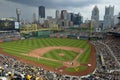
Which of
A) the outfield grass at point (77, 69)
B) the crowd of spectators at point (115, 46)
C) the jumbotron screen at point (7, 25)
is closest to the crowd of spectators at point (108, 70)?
the outfield grass at point (77, 69)

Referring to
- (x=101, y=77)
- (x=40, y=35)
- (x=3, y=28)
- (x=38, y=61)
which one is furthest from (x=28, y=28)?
(x=101, y=77)

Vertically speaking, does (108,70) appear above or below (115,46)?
below

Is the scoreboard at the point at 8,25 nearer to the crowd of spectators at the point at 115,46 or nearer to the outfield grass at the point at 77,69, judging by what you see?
the crowd of spectators at the point at 115,46

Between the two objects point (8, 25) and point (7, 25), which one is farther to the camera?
point (8, 25)

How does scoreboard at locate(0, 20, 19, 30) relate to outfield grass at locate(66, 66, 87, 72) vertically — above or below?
above

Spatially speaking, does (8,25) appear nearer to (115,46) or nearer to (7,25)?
(7,25)

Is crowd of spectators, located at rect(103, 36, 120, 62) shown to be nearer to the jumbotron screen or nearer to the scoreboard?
the scoreboard

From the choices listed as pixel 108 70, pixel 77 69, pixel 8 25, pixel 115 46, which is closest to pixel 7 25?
pixel 8 25

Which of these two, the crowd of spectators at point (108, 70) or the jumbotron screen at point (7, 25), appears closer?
the crowd of spectators at point (108, 70)

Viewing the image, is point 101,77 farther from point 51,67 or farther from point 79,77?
point 51,67

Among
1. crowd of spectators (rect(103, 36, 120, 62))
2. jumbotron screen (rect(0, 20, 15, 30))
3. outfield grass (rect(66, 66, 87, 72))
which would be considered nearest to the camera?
outfield grass (rect(66, 66, 87, 72))

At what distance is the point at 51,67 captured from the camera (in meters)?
35.6

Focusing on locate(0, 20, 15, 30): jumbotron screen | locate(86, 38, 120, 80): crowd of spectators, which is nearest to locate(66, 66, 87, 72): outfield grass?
locate(86, 38, 120, 80): crowd of spectators

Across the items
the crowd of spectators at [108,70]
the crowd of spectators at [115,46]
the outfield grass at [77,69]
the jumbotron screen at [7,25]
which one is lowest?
the outfield grass at [77,69]
